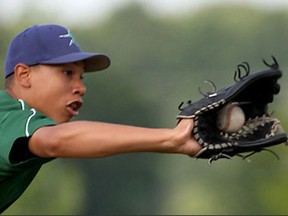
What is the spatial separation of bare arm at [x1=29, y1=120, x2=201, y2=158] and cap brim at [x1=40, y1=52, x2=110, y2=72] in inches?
18.5

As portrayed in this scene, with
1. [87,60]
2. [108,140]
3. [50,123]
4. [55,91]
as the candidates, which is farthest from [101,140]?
[87,60]

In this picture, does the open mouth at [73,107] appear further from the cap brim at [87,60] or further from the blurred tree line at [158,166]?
the blurred tree line at [158,166]

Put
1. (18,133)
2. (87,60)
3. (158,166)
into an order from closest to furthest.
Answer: (18,133), (87,60), (158,166)

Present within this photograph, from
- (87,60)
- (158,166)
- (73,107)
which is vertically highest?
(87,60)

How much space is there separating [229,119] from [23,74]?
2.51ft

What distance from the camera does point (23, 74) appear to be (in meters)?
3.48

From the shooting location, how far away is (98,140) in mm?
2928

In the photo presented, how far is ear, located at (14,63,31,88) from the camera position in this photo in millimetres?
3473

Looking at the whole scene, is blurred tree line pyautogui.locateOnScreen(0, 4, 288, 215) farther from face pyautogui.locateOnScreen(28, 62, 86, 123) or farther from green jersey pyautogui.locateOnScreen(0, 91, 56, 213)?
green jersey pyautogui.locateOnScreen(0, 91, 56, 213)

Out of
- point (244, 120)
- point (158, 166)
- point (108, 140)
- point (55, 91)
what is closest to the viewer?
point (108, 140)

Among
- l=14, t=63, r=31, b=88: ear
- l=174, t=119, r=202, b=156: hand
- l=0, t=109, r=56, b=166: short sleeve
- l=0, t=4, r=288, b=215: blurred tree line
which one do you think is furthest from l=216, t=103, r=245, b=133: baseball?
l=0, t=4, r=288, b=215: blurred tree line

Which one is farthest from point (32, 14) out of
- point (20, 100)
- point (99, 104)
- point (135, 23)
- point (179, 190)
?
point (20, 100)

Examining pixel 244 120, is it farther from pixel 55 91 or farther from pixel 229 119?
pixel 55 91

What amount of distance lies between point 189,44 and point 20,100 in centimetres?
705
